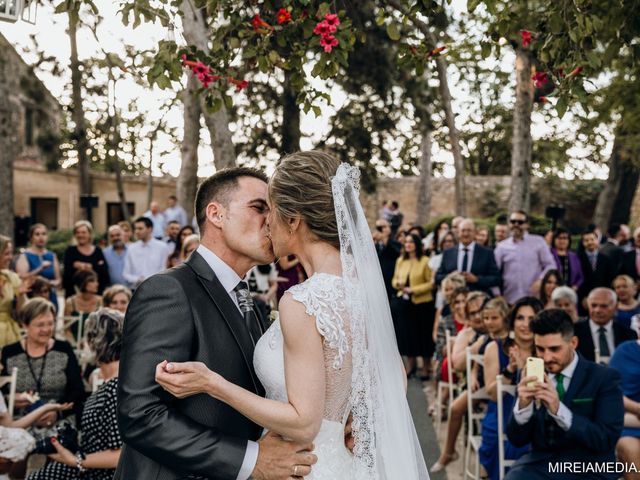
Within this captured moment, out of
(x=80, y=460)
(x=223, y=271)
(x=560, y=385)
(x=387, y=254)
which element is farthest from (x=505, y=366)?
(x=387, y=254)

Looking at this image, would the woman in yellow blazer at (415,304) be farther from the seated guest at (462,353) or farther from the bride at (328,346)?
the bride at (328,346)

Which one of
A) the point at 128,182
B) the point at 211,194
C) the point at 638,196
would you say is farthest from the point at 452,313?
the point at 128,182

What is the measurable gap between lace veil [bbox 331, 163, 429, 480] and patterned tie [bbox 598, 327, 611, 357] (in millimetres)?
4394

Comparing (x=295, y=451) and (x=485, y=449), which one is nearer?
(x=295, y=451)

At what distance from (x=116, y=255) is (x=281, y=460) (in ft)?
27.2

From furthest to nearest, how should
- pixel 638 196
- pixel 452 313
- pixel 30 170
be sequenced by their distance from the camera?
pixel 30 170 → pixel 638 196 → pixel 452 313

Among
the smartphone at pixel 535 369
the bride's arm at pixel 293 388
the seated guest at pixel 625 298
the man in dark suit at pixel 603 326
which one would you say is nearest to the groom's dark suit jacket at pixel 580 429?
the smartphone at pixel 535 369

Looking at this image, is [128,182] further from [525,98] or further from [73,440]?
[73,440]

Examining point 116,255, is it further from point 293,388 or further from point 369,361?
point 293,388

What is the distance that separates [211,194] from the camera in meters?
2.71

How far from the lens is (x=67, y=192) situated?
117 ft

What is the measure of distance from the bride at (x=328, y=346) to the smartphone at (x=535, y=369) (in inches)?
51.8

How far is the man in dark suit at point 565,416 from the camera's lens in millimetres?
4070

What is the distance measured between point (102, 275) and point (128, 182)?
25.8 meters
